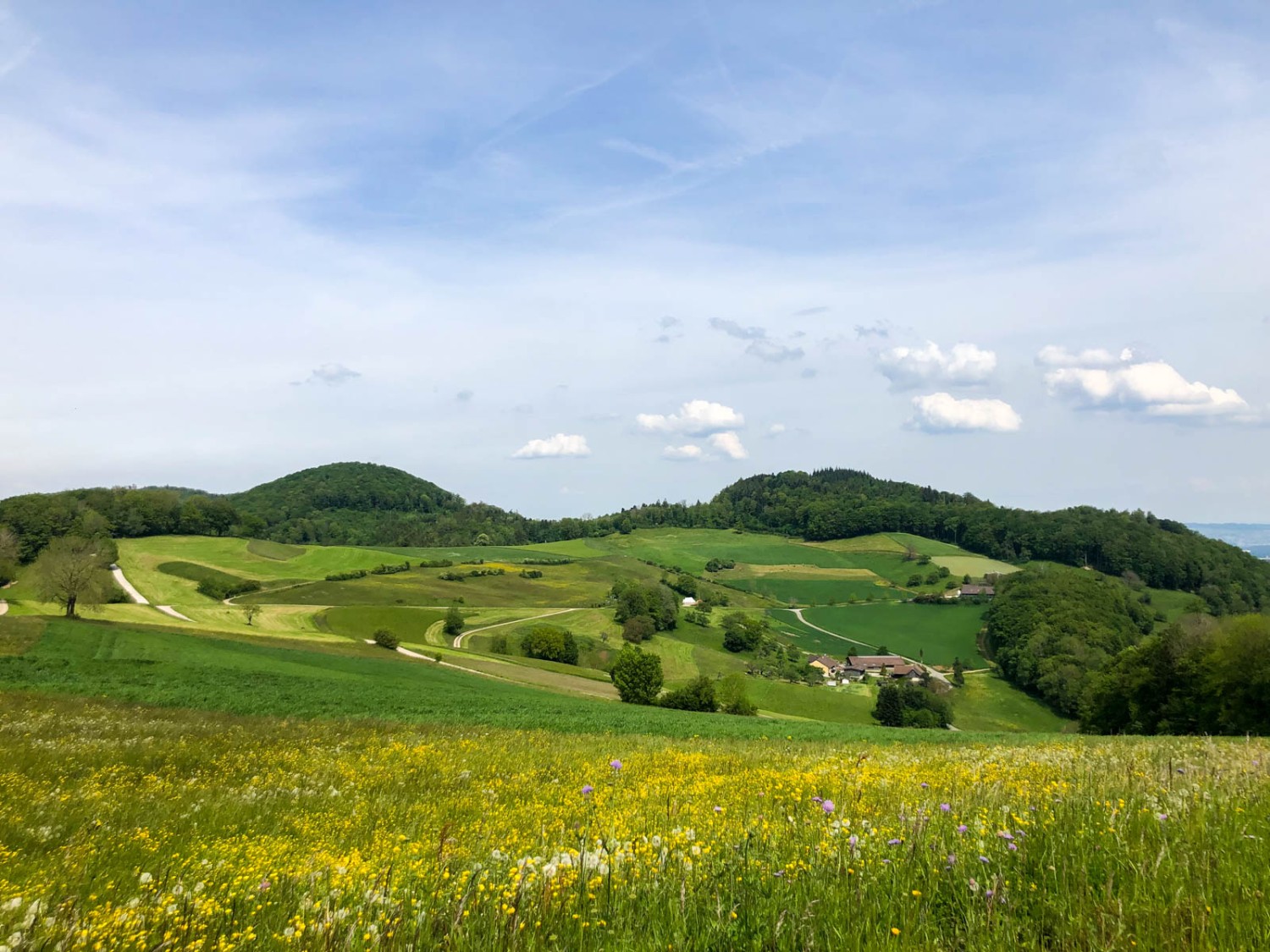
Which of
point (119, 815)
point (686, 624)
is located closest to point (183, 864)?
point (119, 815)

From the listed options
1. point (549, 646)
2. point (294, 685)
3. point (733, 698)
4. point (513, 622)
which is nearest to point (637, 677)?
point (733, 698)

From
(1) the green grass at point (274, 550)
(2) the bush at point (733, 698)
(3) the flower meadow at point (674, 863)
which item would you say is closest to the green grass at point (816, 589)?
(2) the bush at point (733, 698)

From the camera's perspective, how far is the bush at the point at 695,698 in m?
66.4

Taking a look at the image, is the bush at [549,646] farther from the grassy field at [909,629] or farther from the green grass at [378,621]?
the grassy field at [909,629]

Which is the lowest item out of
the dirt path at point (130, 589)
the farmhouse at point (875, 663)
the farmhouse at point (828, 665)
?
the farmhouse at point (828, 665)

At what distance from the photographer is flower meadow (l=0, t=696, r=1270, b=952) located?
3297mm

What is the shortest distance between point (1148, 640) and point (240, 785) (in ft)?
236

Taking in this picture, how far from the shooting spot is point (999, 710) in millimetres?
101000

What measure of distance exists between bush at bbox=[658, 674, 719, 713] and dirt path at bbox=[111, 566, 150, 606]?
2978 inches

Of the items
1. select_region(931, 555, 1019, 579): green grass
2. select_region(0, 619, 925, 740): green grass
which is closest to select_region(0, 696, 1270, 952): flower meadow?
select_region(0, 619, 925, 740): green grass

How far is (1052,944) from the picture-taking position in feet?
10.8

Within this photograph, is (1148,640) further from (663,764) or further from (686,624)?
(686,624)

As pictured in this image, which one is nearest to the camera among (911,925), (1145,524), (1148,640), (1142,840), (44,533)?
(911,925)

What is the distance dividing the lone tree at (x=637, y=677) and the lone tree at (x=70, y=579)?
171 ft
